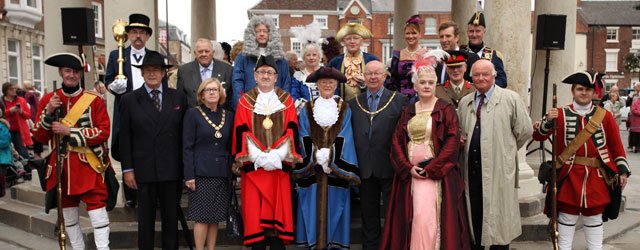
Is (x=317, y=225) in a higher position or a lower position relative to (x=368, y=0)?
lower

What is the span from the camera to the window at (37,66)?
26.5 meters

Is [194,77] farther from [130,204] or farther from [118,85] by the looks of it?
[130,204]

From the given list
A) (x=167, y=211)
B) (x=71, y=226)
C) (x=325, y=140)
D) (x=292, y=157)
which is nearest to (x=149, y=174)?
Answer: (x=167, y=211)

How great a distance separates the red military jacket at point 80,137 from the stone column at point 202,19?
908cm

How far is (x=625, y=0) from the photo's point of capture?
60.0 m

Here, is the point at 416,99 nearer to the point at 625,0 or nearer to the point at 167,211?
the point at 167,211

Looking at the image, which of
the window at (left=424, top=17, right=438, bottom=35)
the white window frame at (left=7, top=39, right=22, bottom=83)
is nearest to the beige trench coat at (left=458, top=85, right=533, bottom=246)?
the white window frame at (left=7, top=39, right=22, bottom=83)

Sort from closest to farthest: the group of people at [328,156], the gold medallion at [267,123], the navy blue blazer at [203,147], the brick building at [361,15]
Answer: the group of people at [328,156], the navy blue blazer at [203,147], the gold medallion at [267,123], the brick building at [361,15]

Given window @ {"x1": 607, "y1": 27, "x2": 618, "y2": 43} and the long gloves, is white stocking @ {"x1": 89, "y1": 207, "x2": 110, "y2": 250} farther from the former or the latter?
window @ {"x1": 607, "y1": 27, "x2": 618, "y2": 43}

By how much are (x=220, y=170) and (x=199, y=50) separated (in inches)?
61.4

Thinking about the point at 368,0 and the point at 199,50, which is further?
the point at 368,0

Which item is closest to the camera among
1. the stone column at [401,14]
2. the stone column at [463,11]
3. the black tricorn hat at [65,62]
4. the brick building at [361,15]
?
the black tricorn hat at [65,62]

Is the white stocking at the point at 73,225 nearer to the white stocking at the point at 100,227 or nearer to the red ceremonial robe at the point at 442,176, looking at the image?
the white stocking at the point at 100,227

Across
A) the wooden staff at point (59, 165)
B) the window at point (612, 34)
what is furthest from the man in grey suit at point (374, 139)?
the window at point (612, 34)
